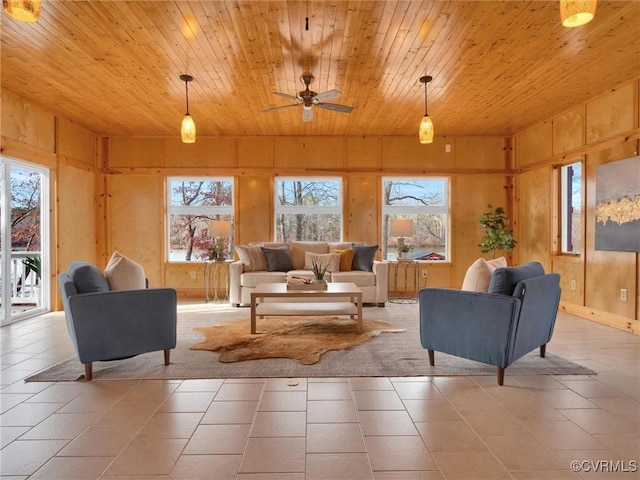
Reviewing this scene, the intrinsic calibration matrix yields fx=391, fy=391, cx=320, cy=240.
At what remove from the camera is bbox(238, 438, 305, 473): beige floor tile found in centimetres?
182

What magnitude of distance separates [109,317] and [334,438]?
75.1 inches

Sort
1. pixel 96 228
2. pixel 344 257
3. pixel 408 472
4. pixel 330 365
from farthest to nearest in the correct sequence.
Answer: pixel 96 228 → pixel 344 257 → pixel 330 365 → pixel 408 472

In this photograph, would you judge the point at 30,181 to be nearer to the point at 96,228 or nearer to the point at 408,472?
the point at 96,228

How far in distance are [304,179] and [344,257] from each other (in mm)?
1804

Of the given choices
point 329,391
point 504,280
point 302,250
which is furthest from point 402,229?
point 329,391

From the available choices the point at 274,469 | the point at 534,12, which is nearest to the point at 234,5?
the point at 534,12

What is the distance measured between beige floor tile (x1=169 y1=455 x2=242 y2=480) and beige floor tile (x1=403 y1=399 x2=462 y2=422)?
1065 millimetres

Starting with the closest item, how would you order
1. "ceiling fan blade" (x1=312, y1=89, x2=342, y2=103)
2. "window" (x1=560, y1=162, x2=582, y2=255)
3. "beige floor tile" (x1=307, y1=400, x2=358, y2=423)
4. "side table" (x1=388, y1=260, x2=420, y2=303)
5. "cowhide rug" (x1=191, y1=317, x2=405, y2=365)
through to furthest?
1. "beige floor tile" (x1=307, y1=400, x2=358, y2=423)
2. "cowhide rug" (x1=191, y1=317, x2=405, y2=365)
3. "ceiling fan blade" (x1=312, y1=89, x2=342, y2=103)
4. "window" (x1=560, y1=162, x2=582, y2=255)
5. "side table" (x1=388, y1=260, x2=420, y2=303)

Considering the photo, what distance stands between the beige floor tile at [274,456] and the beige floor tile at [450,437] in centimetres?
67

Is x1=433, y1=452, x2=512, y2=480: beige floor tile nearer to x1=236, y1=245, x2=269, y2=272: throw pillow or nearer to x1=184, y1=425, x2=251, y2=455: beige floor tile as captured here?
x1=184, y1=425, x2=251, y2=455: beige floor tile

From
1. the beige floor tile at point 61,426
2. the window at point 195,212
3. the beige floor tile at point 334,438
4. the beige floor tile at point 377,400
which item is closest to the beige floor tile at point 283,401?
the beige floor tile at point 334,438

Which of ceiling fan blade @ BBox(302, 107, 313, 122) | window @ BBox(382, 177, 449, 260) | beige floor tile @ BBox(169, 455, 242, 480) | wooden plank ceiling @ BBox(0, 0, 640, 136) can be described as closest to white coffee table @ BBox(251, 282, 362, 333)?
ceiling fan blade @ BBox(302, 107, 313, 122)

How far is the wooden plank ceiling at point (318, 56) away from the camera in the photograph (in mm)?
2967

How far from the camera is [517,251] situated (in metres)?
6.74
